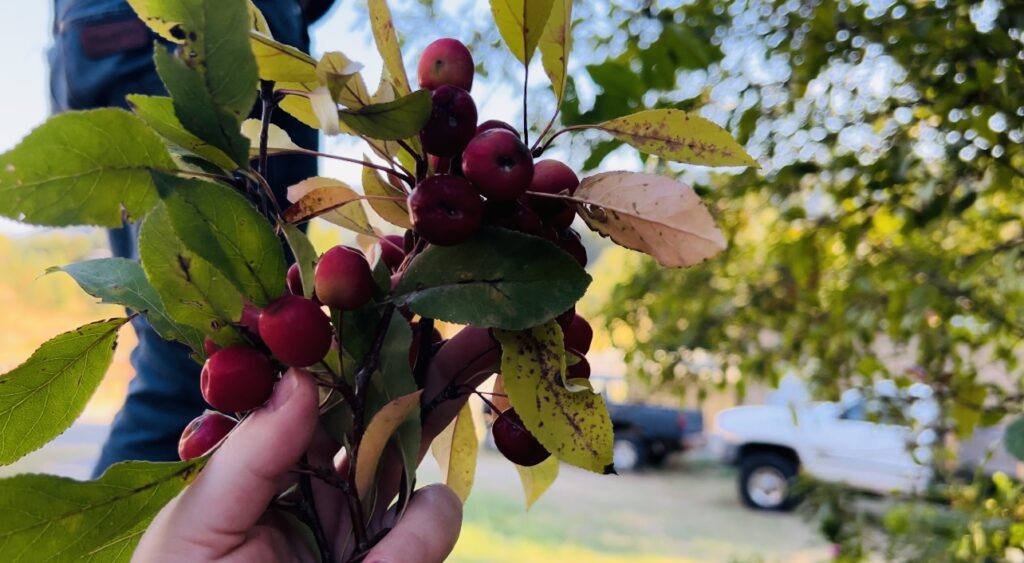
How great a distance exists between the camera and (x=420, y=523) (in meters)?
0.39

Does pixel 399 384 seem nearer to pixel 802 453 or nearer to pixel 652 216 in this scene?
pixel 652 216

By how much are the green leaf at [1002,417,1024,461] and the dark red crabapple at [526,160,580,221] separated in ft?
2.58

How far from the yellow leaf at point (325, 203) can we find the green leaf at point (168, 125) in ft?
0.17

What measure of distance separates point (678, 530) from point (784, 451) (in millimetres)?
1495

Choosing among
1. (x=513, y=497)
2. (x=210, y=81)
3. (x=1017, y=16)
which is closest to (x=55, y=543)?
(x=210, y=81)

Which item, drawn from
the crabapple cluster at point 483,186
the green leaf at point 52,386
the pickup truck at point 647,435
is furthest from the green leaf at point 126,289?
the pickup truck at point 647,435

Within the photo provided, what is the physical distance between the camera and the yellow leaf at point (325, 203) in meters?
0.41

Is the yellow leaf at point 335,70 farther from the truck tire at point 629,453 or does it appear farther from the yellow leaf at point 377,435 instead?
the truck tire at point 629,453

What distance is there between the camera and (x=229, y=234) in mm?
338

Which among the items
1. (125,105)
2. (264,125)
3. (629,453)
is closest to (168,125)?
(264,125)

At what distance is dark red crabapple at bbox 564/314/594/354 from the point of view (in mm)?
427

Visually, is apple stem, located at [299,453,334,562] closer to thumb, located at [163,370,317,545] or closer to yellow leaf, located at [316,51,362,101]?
thumb, located at [163,370,317,545]

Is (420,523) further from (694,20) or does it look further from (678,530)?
(678,530)

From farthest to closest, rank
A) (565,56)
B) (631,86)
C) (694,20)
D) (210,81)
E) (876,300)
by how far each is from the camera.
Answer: (876,300) < (694,20) < (631,86) < (565,56) < (210,81)
